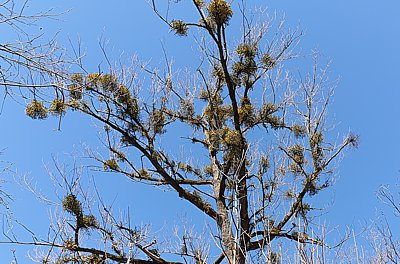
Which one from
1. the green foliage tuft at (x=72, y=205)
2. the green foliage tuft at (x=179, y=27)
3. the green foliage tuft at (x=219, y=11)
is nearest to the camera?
the green foliage tuft at (x=72, y=205)

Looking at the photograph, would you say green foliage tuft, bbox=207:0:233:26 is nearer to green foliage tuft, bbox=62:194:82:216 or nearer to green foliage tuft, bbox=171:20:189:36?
green foliage tuft, bbox=171:20:189:36

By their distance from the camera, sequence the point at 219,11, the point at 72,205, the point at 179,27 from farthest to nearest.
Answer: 1. the point at 179,27
2. the point at 219,11
3. the point at 72,205

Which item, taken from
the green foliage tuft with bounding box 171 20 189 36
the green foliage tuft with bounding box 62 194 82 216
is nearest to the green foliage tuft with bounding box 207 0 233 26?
the green foliage tuft with bounding box 171 20 189 36

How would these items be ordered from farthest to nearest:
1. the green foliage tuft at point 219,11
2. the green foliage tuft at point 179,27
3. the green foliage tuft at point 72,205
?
the green foliage tuft at point 179,27 → the green foliage tuft at point 219,11 → the green foliage tuft at point 72,205

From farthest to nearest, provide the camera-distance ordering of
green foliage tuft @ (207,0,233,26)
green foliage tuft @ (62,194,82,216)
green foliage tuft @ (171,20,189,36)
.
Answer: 1. green foliage tuft @ (171,20,189,36)
2. green foliage tuft @ (207,0,233,26)
3. green foliage tuft @ (62,194,82,216)

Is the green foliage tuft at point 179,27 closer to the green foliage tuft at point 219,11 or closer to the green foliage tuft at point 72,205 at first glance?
the green foliage tuft at point 219,11

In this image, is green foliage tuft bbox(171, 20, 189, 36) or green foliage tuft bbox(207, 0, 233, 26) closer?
green foliage tuft bbox(207, 0, 233, 26)

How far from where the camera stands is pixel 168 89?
302 inches

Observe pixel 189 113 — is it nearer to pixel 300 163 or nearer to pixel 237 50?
pixel 237 50

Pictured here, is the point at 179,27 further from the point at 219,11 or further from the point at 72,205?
the point at 72,205

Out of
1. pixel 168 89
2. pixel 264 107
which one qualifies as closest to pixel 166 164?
pixel 168 89

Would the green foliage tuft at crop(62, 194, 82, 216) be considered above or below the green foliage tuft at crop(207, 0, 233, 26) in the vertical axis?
below

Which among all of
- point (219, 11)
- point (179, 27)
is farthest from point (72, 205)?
point (219, 11)

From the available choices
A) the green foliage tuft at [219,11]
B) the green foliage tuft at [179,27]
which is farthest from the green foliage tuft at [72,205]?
the green foliage tuft at [219,11]
